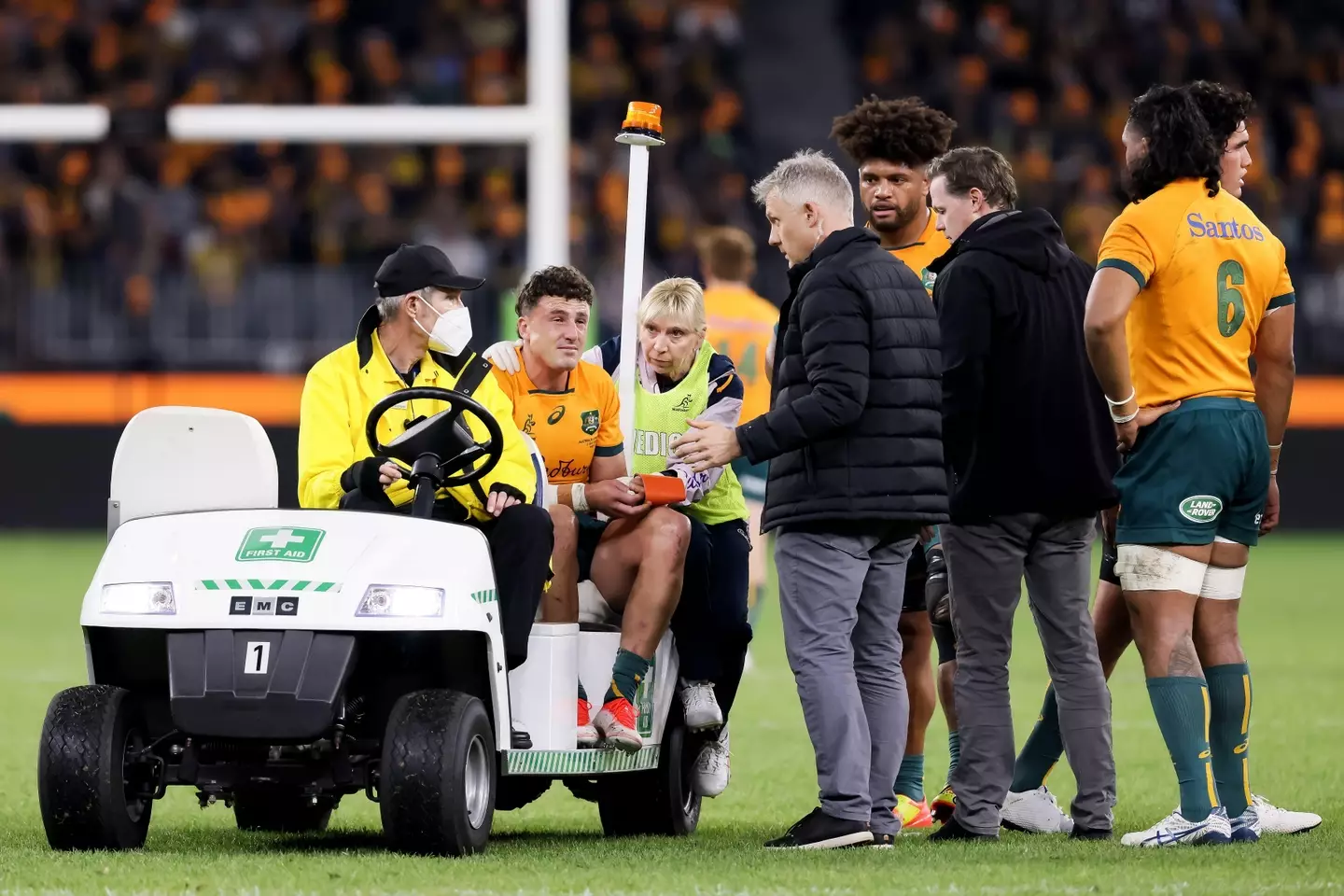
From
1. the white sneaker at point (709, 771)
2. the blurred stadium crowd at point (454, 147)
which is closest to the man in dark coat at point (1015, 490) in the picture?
the white sneaker at point (709, 771)

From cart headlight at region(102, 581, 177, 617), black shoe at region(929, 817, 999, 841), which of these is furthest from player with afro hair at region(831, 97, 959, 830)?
cart headlight at region(102, 581, 177, 617)

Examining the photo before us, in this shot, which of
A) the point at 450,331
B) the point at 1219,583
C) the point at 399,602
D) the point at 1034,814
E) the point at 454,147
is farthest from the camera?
the point at 454,147

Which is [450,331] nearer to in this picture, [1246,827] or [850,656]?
[850,656]

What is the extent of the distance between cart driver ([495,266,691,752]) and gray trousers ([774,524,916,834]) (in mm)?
378

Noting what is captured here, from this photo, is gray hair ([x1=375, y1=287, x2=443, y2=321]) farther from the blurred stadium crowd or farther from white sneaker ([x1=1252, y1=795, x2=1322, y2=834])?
the blurred stadium crowd

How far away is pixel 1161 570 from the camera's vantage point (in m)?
5.75

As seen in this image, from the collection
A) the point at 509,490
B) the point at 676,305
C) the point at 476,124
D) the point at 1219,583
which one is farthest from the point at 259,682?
the point at 476,124

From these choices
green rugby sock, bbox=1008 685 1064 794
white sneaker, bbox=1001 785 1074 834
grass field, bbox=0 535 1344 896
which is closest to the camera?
grass field, bbox=0 535 1344 896

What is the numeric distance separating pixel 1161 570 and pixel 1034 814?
91 centimetres

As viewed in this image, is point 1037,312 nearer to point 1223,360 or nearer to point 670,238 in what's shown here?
point 1223,360

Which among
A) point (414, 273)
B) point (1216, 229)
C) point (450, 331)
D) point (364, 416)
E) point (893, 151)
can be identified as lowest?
point (364, 416)

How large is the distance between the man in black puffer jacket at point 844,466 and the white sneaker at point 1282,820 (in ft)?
3.54

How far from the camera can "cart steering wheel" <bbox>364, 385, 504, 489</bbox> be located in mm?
5598

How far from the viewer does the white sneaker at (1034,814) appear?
6.22 meters
